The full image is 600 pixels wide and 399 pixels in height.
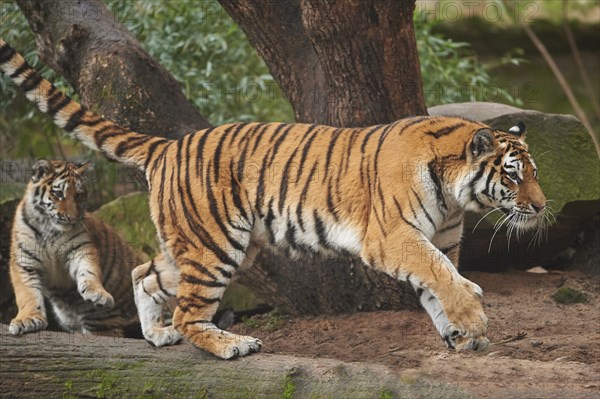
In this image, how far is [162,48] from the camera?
902cm

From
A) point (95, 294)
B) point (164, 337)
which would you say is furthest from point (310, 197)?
point (95, 294)

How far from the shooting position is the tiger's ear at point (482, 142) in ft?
15.8

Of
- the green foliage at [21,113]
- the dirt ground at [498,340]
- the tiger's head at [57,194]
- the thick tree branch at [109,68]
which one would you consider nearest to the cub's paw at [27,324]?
the tiger's head at [57,194]

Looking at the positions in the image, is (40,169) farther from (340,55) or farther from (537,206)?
(537,206)

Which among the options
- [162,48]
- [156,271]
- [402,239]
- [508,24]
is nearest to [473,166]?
[402,239]

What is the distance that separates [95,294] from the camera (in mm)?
6098

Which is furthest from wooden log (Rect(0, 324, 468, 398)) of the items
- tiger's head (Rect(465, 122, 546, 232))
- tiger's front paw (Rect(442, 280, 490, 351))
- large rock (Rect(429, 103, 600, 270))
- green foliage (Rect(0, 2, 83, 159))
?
green foliage (Rect(0, 2, 83, 159))

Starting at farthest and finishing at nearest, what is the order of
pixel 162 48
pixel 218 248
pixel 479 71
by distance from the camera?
1. pixel 479 71
2. pixel 162 48
3. pixel 218 248

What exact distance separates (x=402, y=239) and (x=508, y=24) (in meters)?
9.22

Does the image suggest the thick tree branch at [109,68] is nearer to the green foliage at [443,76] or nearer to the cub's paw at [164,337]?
the cub's paw at [164,337]

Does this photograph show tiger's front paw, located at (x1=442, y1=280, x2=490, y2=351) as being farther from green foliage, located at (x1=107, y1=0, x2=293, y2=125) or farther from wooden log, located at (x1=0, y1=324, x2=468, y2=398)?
green foliage, located at (x1=107, y1=0, x2=293, y2=125)

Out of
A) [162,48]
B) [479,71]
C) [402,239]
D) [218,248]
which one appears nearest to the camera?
[402,239]

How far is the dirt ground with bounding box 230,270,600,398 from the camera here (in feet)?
14.4

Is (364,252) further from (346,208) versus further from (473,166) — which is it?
(473,166)
